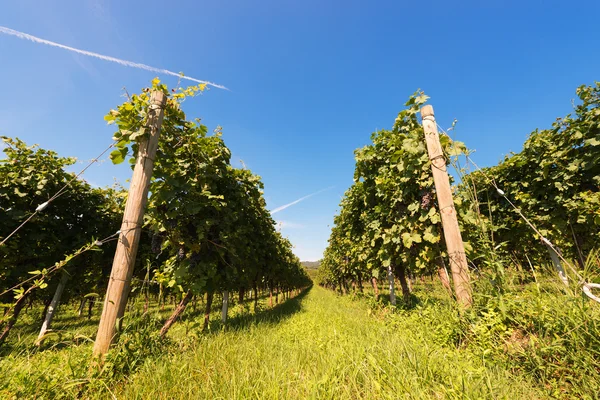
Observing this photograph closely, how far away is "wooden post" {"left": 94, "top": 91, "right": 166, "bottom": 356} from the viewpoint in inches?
94.7

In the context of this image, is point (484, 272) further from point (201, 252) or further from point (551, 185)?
point (551, 185)

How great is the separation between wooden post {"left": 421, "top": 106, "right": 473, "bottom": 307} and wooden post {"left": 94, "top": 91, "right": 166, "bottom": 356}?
409 cm

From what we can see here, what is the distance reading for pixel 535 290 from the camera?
2.71 metres

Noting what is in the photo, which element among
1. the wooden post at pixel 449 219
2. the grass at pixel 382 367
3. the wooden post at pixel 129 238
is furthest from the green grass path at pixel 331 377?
the wooden post at pixel 449 219

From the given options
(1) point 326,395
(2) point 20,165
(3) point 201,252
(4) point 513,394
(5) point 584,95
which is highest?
(5) point 584,95

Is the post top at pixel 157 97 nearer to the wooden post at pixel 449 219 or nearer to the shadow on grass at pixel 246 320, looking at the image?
the shadow on grass at pixel 246 320

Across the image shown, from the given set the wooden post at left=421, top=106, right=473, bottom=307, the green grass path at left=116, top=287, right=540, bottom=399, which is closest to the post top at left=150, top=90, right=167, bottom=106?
the green grass path at left=116, top=287, right=540, bottom=399

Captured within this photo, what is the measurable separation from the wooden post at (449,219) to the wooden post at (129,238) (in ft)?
13.4

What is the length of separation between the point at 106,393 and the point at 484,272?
453cm

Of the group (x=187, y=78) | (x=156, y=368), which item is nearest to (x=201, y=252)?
(x=156, y=368)

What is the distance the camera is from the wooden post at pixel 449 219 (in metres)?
3.20

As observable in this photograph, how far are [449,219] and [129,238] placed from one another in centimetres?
429

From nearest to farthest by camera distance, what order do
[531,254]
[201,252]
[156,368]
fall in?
[156,368] → [201,252] → [531,254]

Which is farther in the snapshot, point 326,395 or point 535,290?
point 535,290
